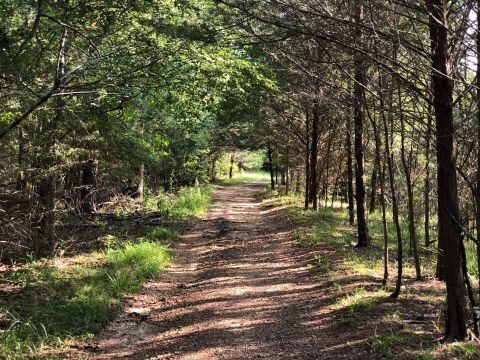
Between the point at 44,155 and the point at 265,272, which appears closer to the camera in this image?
the point at 44,155

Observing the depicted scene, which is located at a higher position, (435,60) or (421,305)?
(435,60)

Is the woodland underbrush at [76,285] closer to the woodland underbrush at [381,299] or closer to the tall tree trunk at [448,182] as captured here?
the woodland underbrush at [381,299]

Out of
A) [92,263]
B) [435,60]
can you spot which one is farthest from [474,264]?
[92,263]

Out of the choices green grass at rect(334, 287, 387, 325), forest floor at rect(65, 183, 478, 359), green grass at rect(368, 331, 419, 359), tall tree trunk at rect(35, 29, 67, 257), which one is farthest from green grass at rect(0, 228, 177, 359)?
green grass at rect(368, 331, 419, 359)

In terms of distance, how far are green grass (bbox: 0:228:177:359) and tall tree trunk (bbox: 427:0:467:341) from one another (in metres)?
4.50

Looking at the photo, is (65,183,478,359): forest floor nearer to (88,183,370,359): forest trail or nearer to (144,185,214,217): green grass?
(88,183,370,359): forest trail

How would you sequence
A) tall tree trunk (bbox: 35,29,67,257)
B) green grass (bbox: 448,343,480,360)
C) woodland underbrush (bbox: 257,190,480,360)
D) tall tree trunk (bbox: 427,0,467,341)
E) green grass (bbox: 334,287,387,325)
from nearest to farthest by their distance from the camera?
1. green grass (bbox: 448,343,480,360)
2. tall tree trunk (bbox: 427,0,467,341)
3. woodland underbrush (bbox: 257,190,480,360)
4. green grass (bbox: 334,287,387,325)
5. tall tree trunk (bbox: 35,29,67,257)

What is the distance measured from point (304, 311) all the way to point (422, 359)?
2.54 metres

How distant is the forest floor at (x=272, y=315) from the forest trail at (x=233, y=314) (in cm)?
1

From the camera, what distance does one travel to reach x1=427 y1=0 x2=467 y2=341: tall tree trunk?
4.66 meters

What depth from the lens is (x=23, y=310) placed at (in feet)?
21.3

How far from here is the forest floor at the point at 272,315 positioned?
5492 millimetres

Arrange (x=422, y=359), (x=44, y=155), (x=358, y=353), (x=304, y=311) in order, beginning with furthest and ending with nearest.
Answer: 1. (x=44, y=155)
2. (x=304, y=311)
3. (x=358, y=353)
4. (x=422, y=359)

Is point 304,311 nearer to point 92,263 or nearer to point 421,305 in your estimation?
point 421,305
